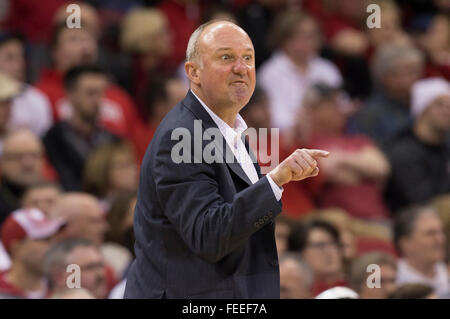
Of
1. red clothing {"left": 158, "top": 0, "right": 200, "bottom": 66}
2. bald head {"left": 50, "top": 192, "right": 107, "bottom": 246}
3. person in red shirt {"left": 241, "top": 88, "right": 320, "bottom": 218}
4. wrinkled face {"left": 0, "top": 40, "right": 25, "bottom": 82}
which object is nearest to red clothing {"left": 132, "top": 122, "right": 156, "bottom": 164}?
person in red shirt {"left": 241, "top": 88, "right": 320, "bottom": 218}

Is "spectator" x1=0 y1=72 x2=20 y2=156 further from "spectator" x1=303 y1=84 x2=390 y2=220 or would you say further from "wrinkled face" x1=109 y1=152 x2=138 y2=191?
"spectator" x1=303 y1=84 x2=390 y2=220

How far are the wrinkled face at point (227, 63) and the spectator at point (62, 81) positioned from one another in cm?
362

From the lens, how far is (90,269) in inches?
175

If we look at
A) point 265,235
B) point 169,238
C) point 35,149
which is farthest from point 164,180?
point 35,149

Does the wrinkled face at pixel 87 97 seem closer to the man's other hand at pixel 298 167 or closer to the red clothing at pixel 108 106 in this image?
the red clothing at pixel 108 106

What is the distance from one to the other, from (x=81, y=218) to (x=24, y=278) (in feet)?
1.62

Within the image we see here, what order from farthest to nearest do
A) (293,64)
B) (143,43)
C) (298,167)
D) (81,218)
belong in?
(293,64)
(143,43)
(81,218)
(298,167)

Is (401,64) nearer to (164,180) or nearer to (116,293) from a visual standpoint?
(116,293)

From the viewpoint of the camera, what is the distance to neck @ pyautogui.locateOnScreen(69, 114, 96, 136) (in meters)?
6.01

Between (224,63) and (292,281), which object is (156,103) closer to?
(292,281)

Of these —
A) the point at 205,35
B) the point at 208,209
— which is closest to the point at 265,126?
the point at 205,35

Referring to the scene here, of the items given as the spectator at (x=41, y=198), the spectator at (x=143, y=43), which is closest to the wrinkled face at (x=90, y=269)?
the spectator at (x=41, y=198)

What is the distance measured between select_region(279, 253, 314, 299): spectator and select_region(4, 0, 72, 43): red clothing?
3.18m

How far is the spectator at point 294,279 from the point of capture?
4523 millimetres
